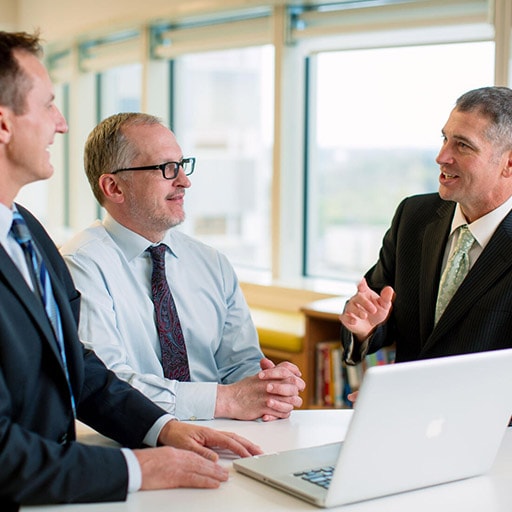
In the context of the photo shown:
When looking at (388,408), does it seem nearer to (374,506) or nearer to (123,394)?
(374,506)

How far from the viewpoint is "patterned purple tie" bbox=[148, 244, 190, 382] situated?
253 cm

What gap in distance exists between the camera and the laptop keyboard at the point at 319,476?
1.67 metres

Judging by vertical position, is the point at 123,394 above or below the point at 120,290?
below

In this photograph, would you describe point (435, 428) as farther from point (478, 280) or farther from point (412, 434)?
point (478, 280)

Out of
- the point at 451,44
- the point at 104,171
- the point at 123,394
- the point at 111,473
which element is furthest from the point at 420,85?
the point at 111,473

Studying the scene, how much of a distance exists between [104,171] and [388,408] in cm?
148

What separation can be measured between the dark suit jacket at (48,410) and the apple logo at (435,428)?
1.86 ft

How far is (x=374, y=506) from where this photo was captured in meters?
1.60

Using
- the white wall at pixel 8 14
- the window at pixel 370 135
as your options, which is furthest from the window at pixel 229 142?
the white wall at pixel 8 14

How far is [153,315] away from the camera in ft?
8.39

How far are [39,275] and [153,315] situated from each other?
795 mm

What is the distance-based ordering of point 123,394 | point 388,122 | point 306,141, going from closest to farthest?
point 123,394 < point 388,122 < point 306,141

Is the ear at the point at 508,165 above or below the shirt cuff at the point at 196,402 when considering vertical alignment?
above

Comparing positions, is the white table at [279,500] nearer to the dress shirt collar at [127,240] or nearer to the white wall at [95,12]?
the dress shirt collar at [127,240]
